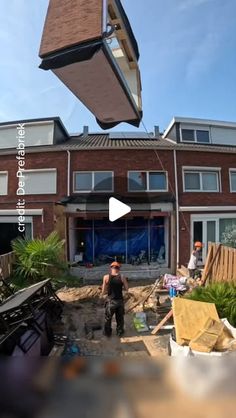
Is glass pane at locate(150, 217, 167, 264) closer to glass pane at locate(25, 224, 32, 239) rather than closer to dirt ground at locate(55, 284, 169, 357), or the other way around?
dirt ground at locate(55, 284, 169, 357)

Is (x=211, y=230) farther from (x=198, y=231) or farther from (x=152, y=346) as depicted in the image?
(x=152, y=346)

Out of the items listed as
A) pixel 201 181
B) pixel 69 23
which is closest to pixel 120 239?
pixel 201 181

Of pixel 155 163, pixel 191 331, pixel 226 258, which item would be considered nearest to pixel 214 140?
pixel 155 163

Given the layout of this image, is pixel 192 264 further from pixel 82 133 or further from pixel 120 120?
pixel 82 133

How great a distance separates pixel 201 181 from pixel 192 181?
50cm

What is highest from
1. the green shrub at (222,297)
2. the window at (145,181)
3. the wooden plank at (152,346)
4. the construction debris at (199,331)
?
the window at (145,181)

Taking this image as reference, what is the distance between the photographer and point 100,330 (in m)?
7.98

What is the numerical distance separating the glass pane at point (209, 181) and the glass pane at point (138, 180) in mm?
3368

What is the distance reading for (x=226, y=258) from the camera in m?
9.16

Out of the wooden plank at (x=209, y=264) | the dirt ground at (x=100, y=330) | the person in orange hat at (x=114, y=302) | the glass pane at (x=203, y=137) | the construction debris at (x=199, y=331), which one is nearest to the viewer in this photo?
the construction debris at (x=199, y=331)

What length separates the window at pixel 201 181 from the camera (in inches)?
656

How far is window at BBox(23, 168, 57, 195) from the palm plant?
6163 millimetres

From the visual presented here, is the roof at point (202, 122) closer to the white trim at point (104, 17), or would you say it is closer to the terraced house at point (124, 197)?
the terraced house at point (124, 197)

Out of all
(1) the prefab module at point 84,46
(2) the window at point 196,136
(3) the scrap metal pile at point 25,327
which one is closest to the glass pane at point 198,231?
(2) the window at point 196,136
